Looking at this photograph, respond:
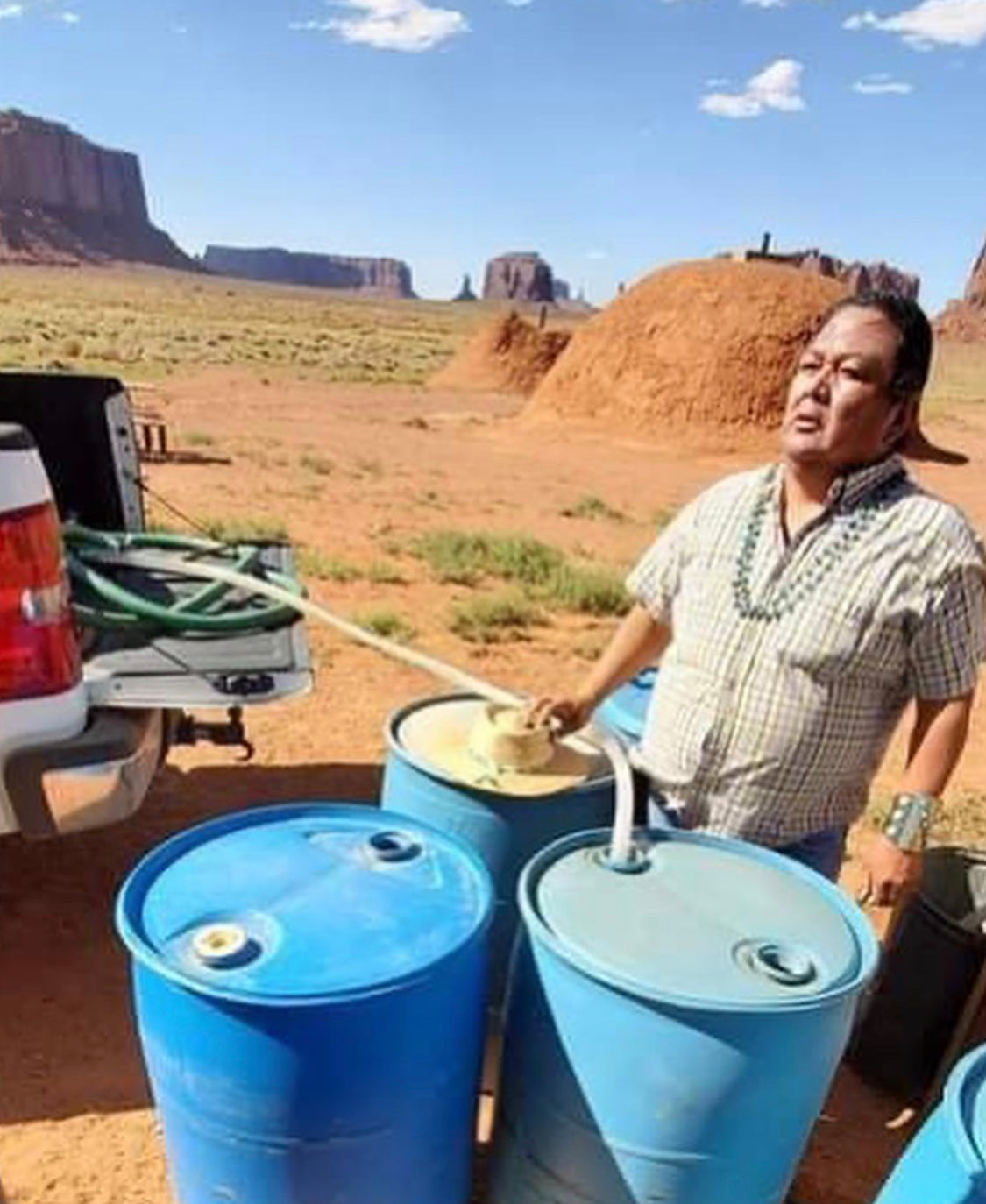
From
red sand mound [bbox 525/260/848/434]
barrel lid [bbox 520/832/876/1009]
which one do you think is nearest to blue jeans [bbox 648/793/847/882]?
barrel lid [bbox 520/832/876/1009]

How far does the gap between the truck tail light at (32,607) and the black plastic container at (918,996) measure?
2.44m

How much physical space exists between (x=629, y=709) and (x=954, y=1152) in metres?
2.11

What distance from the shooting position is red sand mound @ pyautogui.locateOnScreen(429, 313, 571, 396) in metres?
32.2

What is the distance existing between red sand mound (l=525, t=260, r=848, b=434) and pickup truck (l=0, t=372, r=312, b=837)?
19.2 m

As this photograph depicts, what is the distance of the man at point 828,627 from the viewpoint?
2.39 m

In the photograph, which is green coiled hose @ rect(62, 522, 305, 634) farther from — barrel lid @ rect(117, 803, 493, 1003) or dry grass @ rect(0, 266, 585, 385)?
dry grass @ rect(0, 266, 585, 385)

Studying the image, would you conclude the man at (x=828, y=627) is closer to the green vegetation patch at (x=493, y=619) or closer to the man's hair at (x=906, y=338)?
the man's hair at (x=906, y=338)

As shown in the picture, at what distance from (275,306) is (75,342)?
58959 mm

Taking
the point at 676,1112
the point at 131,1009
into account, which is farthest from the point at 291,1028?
the point at 131,1009

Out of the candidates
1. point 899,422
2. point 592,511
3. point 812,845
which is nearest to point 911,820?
point 812,845

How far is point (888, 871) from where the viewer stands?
2529 millimetres

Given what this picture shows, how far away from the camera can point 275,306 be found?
3629 inches

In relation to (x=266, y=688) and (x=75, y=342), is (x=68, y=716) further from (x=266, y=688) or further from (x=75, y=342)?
(x=75, y=342)

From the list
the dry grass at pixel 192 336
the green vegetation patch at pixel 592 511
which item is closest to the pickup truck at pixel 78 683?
the green vegetation patch at pixel 592 511
